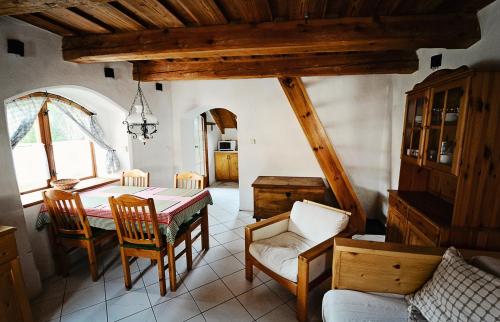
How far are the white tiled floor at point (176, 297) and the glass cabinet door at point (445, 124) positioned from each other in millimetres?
1501

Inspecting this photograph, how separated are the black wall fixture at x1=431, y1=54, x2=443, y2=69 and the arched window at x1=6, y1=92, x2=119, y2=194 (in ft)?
13.7

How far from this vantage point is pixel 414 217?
6.25ft

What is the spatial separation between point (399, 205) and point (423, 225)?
1.42 feet

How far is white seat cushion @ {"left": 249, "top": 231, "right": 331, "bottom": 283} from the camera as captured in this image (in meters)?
Result: 1.81

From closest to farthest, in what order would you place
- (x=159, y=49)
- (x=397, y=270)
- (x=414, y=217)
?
(x=397, y=270) → (x=414, y=217) → (x=159, y=49)

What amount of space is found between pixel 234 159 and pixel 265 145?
8.10 ft

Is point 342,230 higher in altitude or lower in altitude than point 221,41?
lower

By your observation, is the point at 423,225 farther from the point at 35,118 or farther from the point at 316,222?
the point at 35,118

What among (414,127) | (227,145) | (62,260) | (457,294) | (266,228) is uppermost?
(414,127)

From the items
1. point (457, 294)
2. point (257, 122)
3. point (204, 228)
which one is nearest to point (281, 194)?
point (204, 228)

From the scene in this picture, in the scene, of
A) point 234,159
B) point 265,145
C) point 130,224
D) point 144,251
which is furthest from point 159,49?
point 234,159

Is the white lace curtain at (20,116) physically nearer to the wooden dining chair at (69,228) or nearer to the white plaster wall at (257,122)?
the wooden dining chair at (69,228)

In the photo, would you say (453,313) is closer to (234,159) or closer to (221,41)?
(221,41)

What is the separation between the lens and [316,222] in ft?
7.10
